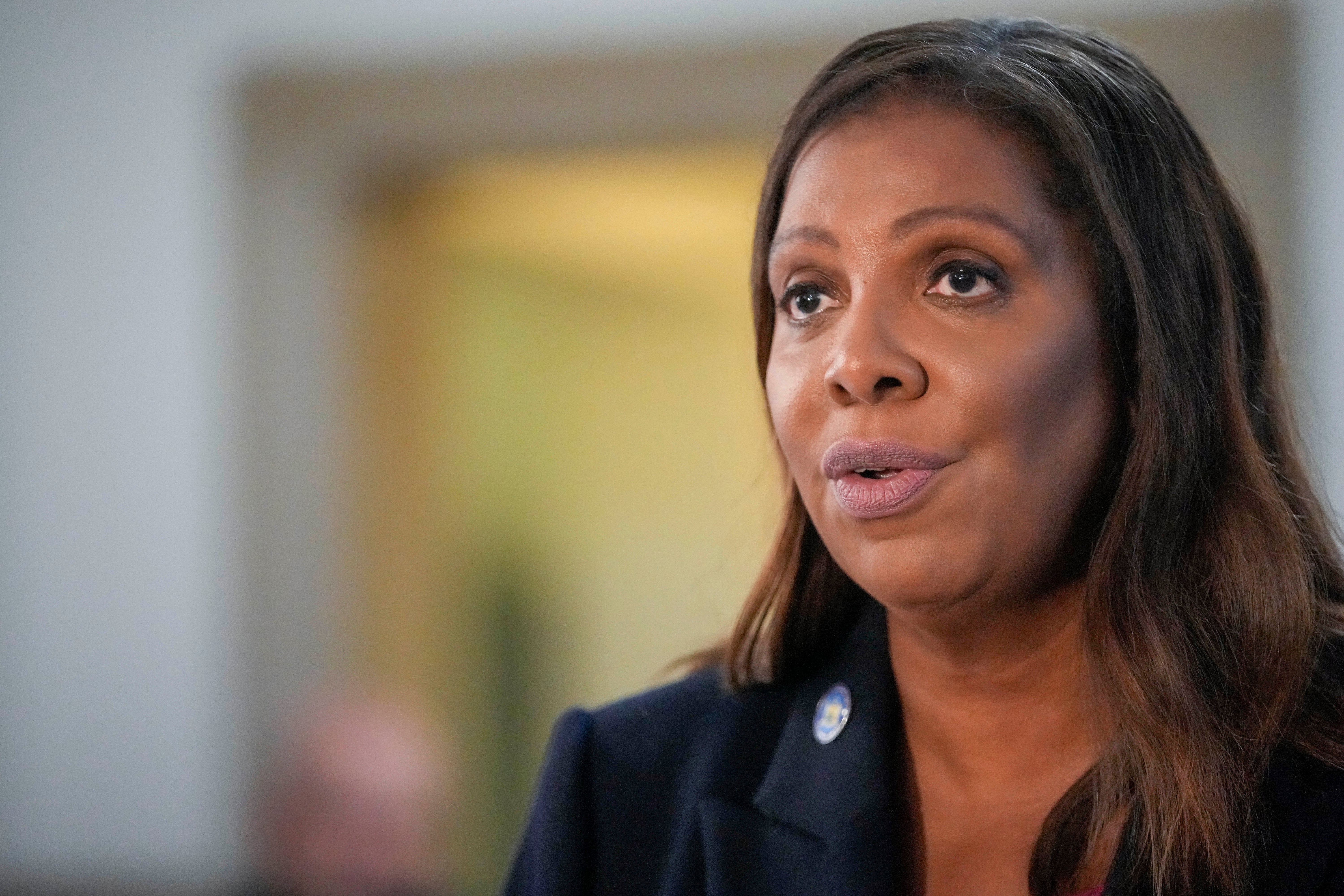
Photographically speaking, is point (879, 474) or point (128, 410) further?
point (128, 410)

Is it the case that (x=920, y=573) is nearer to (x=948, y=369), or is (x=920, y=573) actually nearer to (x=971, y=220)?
(x=948, y=369)

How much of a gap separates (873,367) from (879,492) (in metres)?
0.09

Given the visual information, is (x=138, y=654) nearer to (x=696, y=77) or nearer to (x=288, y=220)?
(x=288, y=220)

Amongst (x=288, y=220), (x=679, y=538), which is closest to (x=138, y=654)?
(x=288, y=220)

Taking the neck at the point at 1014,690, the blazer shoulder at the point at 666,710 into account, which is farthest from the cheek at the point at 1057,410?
the blazer shoulder at the point at 666,710

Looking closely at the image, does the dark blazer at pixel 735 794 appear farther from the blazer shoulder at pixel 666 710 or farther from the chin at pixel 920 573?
the chin at pixel 920 573

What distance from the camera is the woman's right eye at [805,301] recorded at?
1135 mm

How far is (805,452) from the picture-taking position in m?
1.12

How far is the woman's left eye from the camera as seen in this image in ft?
3.46

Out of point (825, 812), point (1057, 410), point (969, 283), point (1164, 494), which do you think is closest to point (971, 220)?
point (969, 283)

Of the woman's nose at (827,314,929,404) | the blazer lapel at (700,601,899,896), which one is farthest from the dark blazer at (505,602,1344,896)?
the woman's nose at (827,314,929,404)

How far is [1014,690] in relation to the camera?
1143 millimetres

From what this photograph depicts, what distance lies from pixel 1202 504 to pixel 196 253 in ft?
7.03

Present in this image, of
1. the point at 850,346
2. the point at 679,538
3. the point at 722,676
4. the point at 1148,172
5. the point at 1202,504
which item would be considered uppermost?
the point at 1148,172
